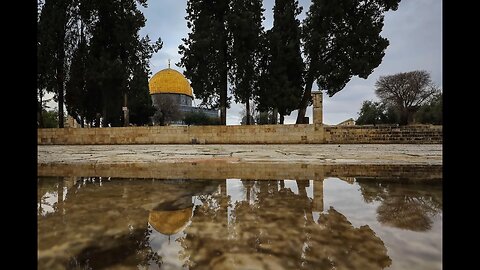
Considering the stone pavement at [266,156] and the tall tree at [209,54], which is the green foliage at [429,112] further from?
the stone pavement at [266,156]

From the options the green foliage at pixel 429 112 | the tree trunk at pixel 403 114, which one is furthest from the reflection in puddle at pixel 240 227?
the green foliage at pixel 429 112

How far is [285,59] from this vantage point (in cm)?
1677

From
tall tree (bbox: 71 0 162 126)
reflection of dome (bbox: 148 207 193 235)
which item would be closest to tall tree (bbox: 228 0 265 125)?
tall tree (bbox: 71 0 162 126)

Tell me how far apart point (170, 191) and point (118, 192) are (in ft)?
1.45

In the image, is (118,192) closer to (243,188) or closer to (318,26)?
(243,188)

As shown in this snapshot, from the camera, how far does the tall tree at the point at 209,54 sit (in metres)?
16.3

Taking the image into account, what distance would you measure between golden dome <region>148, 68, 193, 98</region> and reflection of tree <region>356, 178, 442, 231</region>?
138 feet

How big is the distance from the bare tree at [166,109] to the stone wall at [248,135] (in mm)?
24704

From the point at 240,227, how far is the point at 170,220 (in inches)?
16.9

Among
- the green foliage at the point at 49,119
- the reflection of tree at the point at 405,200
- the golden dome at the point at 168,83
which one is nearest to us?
the reflection of tree at the point at 405,200

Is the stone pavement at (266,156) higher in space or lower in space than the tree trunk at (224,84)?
lower
